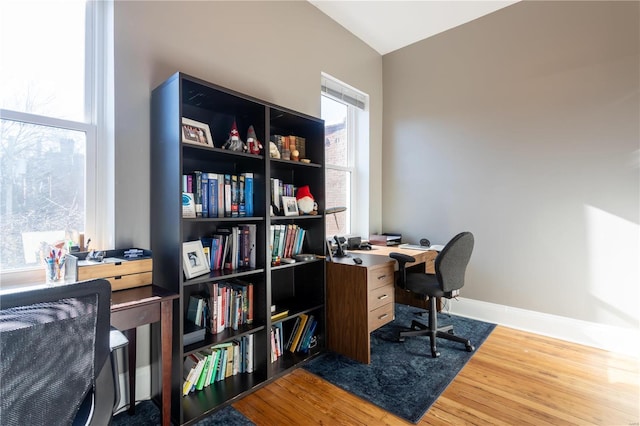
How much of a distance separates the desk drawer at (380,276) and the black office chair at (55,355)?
1587 mm

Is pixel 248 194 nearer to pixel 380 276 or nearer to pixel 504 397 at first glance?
pixel 380 276

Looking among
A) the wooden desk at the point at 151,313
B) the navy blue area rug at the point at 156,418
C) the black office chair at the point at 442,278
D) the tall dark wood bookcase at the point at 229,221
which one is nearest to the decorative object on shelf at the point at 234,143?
the tall dark wood bookcase at the point at 229,221

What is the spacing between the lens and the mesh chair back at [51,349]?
0.69 meters

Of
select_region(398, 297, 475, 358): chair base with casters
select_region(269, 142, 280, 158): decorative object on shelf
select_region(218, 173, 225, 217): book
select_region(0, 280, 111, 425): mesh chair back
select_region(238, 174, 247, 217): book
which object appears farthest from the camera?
select_region(398, 297, 475, 358): chair base with casters

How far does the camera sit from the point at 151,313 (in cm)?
138

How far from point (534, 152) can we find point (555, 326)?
158cm

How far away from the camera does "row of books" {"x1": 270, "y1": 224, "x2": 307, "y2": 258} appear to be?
7.19ft

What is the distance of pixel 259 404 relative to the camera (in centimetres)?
175

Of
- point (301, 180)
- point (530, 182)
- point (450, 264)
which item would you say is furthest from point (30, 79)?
point (530, 182)

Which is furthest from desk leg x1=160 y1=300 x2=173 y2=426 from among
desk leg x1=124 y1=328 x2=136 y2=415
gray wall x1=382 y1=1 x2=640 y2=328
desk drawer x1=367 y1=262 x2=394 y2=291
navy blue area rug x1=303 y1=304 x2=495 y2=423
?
gray wall x1=382 y1=1 x2=640 y2=328

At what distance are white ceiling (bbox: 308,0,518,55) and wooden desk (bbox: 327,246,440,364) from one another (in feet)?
7.70

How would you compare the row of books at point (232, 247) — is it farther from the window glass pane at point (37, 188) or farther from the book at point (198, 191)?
the window glass pane at point (37, 188)

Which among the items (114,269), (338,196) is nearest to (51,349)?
(114,269)

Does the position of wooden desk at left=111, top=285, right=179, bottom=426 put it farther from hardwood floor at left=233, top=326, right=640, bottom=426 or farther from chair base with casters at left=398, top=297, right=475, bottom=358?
chair base with casters at left=398, top=297, right=475, bottom=358
